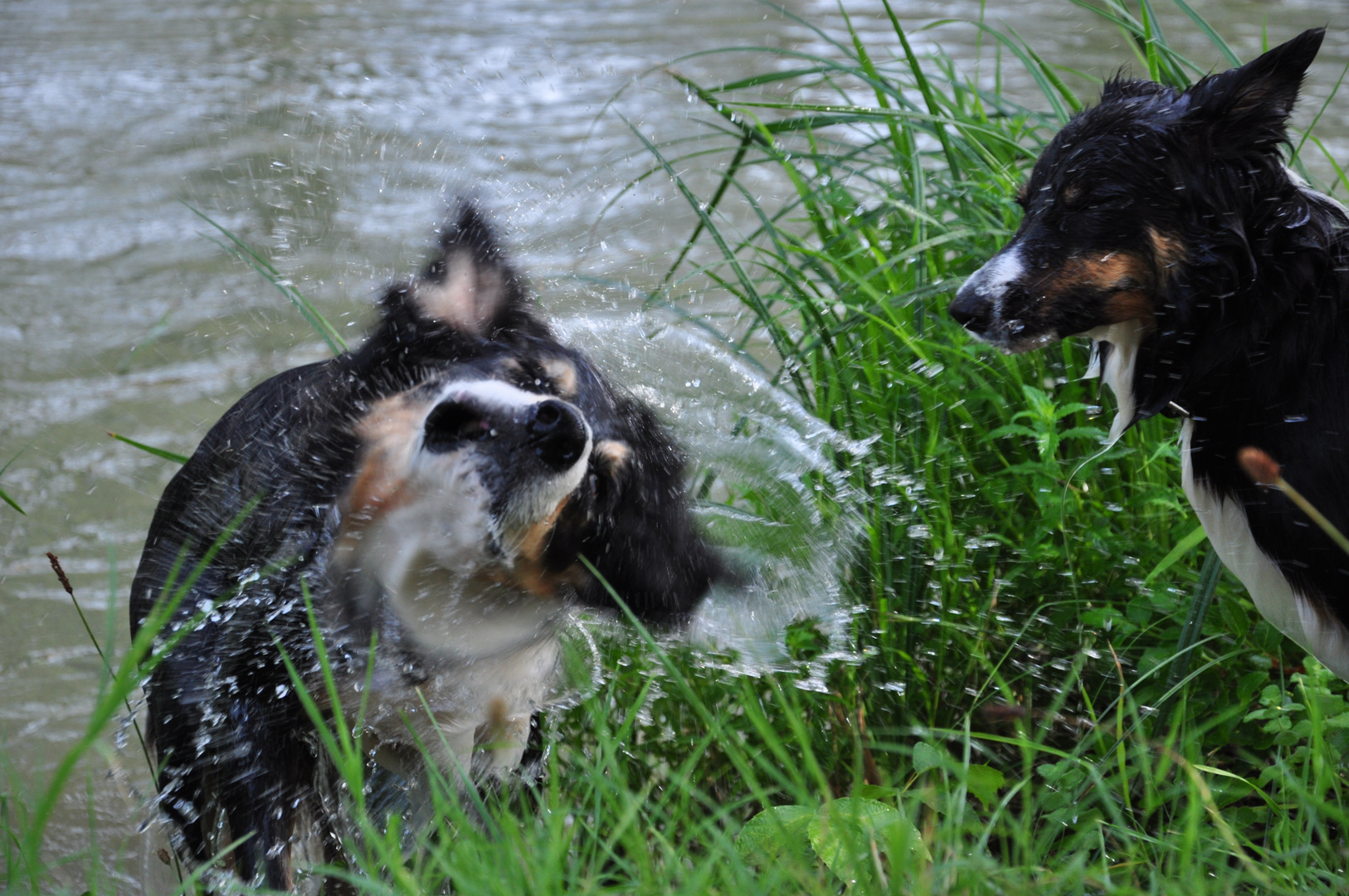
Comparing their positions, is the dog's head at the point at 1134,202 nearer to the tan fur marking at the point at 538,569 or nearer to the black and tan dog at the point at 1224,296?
the black and tan dog at the point at 1224,296

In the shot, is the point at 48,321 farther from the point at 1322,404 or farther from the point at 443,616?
the point at 1322,404

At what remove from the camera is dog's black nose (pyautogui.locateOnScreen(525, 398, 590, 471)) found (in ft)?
6.75

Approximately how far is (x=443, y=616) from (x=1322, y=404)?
173 cm

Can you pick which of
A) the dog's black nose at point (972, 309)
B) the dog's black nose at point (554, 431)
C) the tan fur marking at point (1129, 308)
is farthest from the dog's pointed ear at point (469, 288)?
the tan fur marking at point (1129, 308)

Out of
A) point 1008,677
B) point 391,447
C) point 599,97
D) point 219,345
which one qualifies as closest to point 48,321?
point 219,345

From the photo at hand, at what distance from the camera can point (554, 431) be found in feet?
6.74

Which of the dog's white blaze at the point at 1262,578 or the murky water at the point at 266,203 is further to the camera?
the murky water at the point at 266,203

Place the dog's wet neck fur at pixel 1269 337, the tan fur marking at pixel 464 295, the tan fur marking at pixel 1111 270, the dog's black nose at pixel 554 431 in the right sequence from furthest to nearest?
1. the tan fur marking at pixel 464 295
2. the tan fur marking at pixel 1111 270
3. the dog's wet neck fur at pixel 1269 337
4. the dog's black nose at pixel 554 431

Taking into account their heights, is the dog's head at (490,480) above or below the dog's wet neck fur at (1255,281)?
below

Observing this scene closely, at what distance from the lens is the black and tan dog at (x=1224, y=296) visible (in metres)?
2.18

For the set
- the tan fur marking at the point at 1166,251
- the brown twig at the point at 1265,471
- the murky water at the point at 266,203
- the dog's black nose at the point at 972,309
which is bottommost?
the murky water at the point at 266,203

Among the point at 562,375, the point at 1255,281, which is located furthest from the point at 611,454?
the point at 1255,281

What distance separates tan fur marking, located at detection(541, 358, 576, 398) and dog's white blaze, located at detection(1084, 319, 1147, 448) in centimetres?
108

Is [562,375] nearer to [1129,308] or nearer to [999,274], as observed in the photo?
[999,274]
